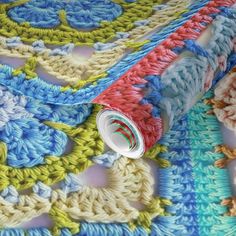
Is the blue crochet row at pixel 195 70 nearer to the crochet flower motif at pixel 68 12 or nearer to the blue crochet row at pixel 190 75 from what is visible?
the blue crochet row at pixel 190 75

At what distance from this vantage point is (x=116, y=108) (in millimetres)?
626

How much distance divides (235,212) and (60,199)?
24 centimetres

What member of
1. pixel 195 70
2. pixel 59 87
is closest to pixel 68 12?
pixel 59 87

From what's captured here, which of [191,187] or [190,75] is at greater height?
[190,75]

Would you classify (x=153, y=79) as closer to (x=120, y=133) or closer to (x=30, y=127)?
(x=120, y=133)

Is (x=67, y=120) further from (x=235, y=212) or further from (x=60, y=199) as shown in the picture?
(x=235, y=212)

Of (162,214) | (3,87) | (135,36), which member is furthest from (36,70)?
(162,214)

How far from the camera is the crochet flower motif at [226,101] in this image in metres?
0.78

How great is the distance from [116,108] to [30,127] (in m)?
0.16

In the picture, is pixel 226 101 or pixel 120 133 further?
pixel 226 101

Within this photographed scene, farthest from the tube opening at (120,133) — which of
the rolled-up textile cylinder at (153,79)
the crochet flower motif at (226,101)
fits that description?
the crochet flower motif at (226,101)

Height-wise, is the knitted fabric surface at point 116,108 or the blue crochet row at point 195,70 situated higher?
the blue crochet row at point 195,70

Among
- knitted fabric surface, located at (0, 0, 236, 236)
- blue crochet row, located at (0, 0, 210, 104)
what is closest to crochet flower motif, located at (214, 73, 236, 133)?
knitted fabric surface, located at (0, 0, 236, 236)

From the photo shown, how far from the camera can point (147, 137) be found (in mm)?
633
